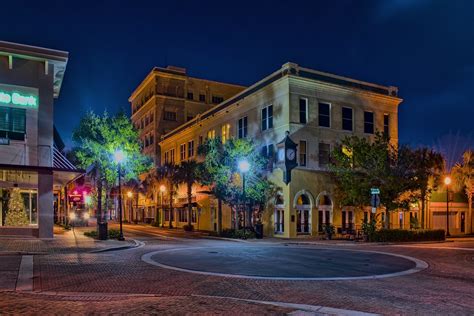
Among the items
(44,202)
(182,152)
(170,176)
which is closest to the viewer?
(44,202)

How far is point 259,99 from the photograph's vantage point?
3969cm

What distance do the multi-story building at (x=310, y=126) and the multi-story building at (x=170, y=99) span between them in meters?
28.6

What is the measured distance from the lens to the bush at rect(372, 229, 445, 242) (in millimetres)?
32469

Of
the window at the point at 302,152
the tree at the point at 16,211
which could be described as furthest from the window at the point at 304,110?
the tree at the point at 16,211

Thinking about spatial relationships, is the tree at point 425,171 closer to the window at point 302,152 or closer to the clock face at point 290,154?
the window at point 302,152

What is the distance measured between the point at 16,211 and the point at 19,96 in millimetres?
6672

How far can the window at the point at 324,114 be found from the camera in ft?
123

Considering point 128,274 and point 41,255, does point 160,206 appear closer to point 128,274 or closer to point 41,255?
point 41,255

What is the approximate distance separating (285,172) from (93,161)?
14.0 metres

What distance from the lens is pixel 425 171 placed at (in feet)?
113

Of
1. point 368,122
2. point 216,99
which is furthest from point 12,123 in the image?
point 216,99

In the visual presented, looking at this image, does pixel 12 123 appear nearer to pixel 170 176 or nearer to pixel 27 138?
pixel 27 138

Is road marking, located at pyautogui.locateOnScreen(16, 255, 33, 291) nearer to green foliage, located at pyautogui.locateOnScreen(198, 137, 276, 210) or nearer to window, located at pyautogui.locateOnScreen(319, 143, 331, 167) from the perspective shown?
green foliage, located at pyautogui.locateOnScreen(198, 137, 276, 210)

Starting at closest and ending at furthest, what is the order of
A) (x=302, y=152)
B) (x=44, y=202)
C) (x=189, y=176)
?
(x=44, y=202), (x=302, y=152), (x=189, y=176)
